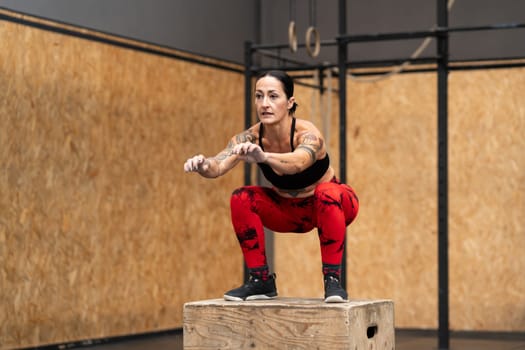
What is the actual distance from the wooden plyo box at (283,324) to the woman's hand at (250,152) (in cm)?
61

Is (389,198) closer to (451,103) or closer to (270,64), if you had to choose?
(451,103)

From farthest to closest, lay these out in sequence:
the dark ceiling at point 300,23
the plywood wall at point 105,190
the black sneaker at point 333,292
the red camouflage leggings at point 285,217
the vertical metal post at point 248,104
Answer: the dark ceiling at point 300,23, the vertical metal post at point 248,104, the plywood wall at point 105,190, the red camouflage leggings at point 285,217, the black sneaker at point 333,292

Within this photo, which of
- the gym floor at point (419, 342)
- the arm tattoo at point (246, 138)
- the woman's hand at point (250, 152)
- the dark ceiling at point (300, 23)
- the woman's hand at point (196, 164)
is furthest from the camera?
the dark ceiling at point (300, 23)

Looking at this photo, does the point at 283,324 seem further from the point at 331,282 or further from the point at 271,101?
the point at 271,101

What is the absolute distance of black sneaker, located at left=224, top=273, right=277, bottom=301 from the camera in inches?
165

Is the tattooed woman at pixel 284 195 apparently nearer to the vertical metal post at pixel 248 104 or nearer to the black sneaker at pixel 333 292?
the black sneaker at pixel 333 292

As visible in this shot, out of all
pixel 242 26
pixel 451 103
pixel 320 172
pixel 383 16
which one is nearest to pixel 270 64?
pixel 242 26

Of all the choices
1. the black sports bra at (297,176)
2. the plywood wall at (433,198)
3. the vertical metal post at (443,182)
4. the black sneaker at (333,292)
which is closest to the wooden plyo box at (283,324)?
the black sneaker at (333,292)

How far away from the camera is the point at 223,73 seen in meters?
8.06

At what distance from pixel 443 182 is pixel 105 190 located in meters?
2.32

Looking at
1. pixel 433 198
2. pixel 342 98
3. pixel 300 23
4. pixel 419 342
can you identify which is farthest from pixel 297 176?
pixel 300 23

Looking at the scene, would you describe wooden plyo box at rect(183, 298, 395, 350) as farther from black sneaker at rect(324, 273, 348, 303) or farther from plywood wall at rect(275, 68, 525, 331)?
plywood wall at rect(275, 68, 525, 331)

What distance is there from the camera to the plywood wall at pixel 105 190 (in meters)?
6.12

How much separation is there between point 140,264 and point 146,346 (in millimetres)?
766
